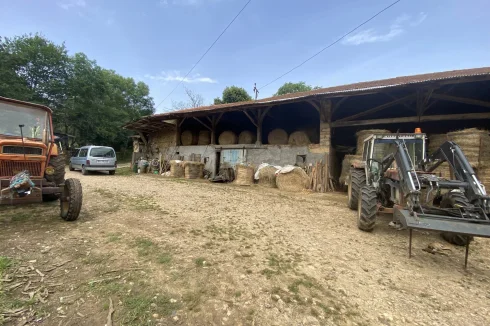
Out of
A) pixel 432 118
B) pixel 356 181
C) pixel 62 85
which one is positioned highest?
pixel 62 85

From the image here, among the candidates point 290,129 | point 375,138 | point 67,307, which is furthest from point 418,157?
point 290,129

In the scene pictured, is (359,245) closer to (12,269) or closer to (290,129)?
(12,269)

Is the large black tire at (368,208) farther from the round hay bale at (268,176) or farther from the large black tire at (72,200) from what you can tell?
the round hay bale at (268,176)

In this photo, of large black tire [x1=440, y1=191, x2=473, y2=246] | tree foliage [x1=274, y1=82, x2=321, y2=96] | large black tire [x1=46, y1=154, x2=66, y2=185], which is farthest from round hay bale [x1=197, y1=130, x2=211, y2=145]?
tree foliage [x1=274, y1=82, x2=321, y2=96]

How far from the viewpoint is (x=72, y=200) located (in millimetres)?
3885

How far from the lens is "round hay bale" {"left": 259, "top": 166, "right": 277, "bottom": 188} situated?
10.2 meters

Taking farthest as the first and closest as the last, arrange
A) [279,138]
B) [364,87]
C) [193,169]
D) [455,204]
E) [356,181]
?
[193,169]
[279,138]
[364,87]
[356,181]
[455,204]

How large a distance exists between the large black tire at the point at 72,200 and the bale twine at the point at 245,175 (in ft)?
24.2

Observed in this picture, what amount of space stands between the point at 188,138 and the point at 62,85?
17.7 meters

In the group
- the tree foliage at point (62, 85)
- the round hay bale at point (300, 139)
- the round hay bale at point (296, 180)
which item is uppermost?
the tree foliage at point (62, 85)

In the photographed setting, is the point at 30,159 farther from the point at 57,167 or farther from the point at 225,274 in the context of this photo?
the point at 225,274

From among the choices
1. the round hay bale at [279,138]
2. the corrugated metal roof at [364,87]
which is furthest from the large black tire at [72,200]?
the round hay bale at [279,138]

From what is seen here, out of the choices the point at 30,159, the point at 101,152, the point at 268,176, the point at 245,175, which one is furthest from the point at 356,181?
the point at 101,152

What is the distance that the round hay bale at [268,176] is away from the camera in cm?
1023
